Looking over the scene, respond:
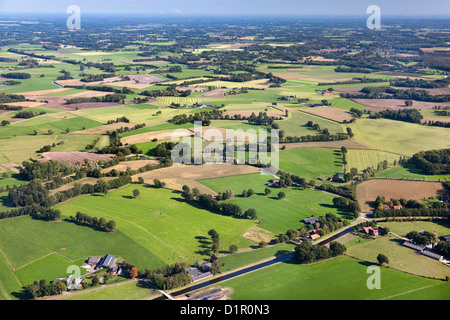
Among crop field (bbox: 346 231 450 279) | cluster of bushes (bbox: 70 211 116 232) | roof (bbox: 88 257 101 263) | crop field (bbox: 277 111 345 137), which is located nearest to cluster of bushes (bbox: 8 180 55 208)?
cluster of bushes (bbox: 70 211 116 232)

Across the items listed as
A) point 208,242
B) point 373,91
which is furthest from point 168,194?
point 373,91

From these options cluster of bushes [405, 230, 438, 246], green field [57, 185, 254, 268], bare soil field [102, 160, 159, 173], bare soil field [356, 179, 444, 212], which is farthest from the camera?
bare soil field [102, 160, 159, 173]

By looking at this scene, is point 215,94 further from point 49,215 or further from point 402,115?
point 49,215

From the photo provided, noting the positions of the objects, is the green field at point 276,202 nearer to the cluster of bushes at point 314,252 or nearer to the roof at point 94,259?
the cluster of bushes at point 314,252

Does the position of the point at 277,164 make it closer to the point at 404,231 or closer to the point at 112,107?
the point at 404,231

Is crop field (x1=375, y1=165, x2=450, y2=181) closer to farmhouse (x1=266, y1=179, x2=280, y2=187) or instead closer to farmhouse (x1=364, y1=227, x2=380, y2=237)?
farmhouse (x1=266, y1=179, x2=280, y2=187)

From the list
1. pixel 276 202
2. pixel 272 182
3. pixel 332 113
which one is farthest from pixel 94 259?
pixel 332 113
